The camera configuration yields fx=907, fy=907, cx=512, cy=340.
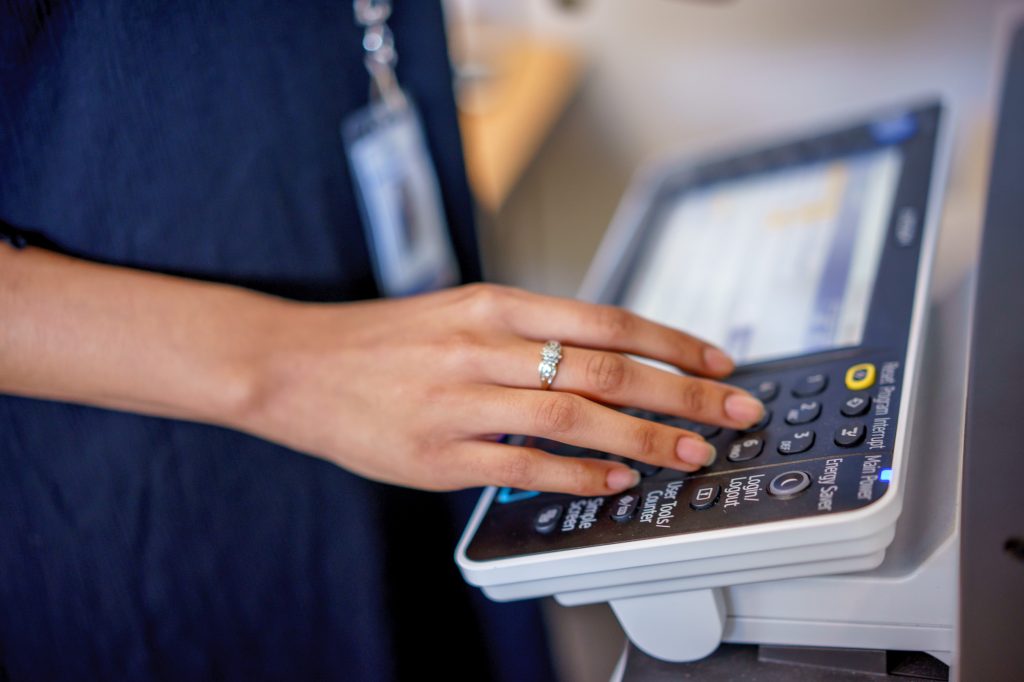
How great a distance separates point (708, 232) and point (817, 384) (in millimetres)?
269

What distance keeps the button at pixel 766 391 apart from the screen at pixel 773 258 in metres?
0.04

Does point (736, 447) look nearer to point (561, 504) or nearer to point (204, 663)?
point (561, 504)

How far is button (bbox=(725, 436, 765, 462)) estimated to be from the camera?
1.47 feet

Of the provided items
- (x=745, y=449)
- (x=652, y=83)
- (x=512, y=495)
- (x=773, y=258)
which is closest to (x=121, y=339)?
(x=512, y=495)

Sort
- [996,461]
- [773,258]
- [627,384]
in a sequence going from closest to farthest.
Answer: [996,461], [627,384], [773,258]

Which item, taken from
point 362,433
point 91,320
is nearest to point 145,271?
point 91,320

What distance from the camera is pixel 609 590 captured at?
0.44 meters

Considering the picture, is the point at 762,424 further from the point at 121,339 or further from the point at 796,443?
the point at 121,339

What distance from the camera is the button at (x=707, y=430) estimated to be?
49cm

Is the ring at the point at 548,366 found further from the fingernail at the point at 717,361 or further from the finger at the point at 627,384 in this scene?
the fingernail at the point at 717,361

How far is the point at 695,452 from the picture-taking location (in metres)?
0.45

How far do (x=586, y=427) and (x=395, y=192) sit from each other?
1.04 ft

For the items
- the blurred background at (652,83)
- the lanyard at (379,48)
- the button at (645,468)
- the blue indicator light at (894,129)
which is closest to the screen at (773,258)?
the blue indicator light at (894,129)

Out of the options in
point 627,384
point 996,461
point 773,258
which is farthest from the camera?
point 773,258
